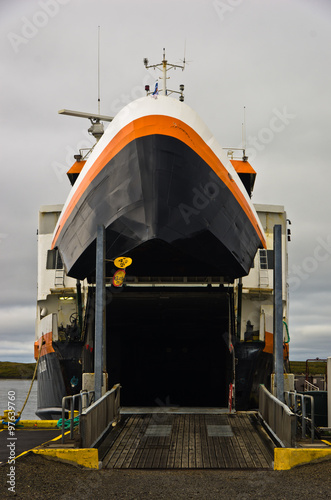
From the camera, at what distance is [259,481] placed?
878 centimetres

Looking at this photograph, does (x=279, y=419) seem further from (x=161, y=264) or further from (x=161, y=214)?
(x=161, y=264)

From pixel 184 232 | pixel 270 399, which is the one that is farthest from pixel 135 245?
pixel 270 399

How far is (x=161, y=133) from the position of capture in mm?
14492

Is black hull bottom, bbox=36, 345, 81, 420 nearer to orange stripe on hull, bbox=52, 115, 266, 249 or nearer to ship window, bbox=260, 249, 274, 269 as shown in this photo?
orange stripe on hull, bbox=52, 115, 266, 249

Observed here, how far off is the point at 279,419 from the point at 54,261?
13368 mm

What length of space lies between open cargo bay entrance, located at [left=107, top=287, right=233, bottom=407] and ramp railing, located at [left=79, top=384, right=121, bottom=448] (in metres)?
5.89

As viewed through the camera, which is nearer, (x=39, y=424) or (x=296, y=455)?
(x=296, y=455)

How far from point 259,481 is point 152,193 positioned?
6.86 metres

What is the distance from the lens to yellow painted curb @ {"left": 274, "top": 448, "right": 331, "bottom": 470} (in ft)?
31.5

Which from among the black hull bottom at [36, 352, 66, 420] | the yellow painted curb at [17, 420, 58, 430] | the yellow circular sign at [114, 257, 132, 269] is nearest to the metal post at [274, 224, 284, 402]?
the yellow circular sign at [114, 257, 132, 269]

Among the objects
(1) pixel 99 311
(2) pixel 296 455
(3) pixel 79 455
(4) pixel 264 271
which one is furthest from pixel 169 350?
(2) pixel 296 455

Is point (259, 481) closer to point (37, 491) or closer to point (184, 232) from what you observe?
point (37, 491)

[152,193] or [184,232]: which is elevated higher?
[152,193]

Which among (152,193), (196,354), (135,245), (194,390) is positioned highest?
(152,193)
